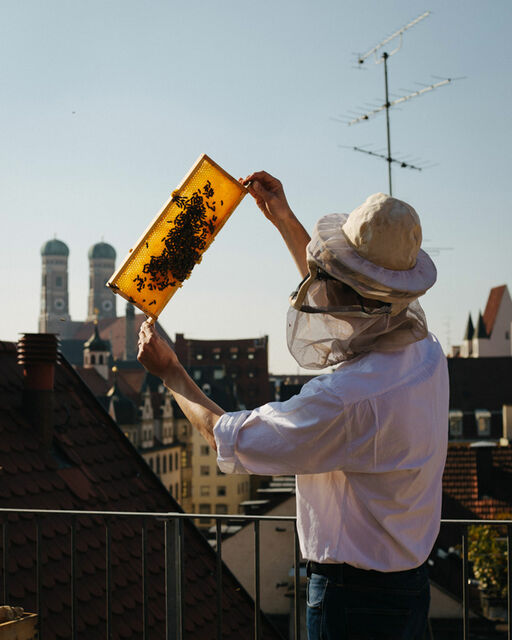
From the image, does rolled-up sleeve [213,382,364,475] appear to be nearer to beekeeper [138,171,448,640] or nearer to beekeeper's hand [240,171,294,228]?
beekeeper [138,171,448,640]

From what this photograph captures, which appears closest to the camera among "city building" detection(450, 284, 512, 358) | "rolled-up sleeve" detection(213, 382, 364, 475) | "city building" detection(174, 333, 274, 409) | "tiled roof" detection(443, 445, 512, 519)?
"rolled-up sleeve" detection(213, 382, 364, 475)

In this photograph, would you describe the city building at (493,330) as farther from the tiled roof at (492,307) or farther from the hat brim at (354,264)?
the hat brim at (354,264)

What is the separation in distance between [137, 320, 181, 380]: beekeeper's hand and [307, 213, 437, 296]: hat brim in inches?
23.1

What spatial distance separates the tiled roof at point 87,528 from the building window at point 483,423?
41.6m

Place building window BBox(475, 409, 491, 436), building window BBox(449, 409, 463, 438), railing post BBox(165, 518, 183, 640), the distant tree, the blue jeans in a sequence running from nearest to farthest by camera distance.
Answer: the blue jeans, railing post BBox(165, 518, 183, 640), the distant tree, building window BBox(449, 409, 463, 438), building window BBox(475, 409, 491, 436)

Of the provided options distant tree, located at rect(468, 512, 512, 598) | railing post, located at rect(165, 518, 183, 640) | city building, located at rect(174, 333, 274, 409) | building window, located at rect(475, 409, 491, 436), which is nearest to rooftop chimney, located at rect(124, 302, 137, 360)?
city building, located at rect(174, 333, 274, 409)

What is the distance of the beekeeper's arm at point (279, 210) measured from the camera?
323 cm

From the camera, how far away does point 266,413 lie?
2.30 metres

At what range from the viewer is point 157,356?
2.65 meters

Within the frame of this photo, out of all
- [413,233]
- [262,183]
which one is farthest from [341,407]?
[262,183]

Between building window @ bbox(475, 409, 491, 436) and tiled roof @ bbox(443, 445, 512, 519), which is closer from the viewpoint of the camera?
A: tiled roof @ bbox(443, 445, 512, 519)

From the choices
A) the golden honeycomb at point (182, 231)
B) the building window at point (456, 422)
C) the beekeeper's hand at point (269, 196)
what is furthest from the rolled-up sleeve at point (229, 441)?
the building window at point (456, 422)

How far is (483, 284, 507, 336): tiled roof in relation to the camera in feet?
284

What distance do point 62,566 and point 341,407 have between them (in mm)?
4565
